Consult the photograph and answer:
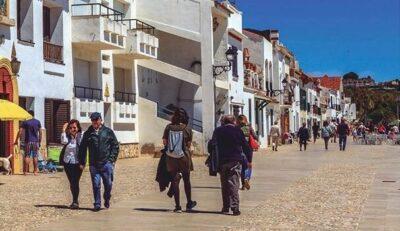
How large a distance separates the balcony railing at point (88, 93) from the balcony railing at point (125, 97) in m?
1.98

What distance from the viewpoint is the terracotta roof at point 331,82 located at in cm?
11162

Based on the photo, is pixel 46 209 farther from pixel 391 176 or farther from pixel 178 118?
pixel 391 176

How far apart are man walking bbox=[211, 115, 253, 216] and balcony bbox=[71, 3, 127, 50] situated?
1488 centimetres

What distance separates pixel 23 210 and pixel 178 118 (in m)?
2.86

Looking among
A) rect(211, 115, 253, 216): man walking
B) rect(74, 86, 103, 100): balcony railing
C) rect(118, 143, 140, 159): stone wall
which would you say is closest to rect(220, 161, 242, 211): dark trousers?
rect(211, 115, 253, 216): man walking

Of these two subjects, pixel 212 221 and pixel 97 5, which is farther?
pixel 97 5

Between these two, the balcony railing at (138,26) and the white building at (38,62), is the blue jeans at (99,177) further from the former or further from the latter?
the balcony railing at (138,26)

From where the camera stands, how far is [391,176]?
19203 millimetres

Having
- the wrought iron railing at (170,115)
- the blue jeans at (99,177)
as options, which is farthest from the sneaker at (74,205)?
the wrought iron railing at (170,115)

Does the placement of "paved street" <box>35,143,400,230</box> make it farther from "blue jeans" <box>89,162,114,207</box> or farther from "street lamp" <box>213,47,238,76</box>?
"street lamp" <box>213,47,238,76</box>

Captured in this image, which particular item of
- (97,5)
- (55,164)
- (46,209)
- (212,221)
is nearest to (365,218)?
(212,221)

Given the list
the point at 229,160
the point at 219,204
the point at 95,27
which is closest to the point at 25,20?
the point at 95,27

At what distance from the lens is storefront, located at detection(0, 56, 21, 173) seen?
20.8m

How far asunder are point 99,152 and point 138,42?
59.3ft
